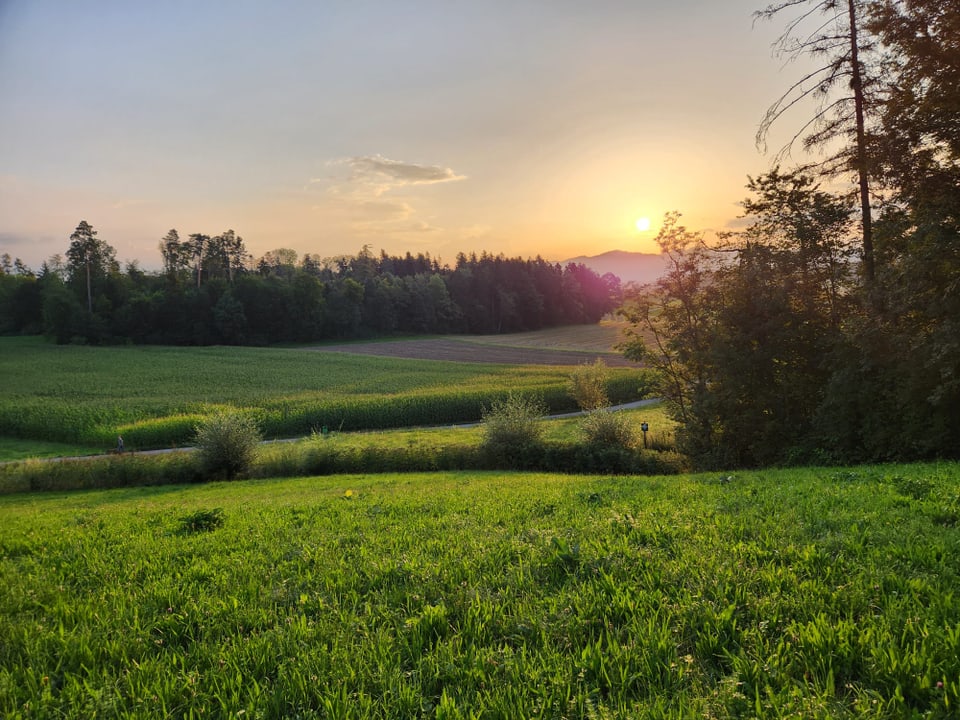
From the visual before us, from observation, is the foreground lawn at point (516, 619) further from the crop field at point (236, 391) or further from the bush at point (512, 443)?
the crop field at point (236, 391)

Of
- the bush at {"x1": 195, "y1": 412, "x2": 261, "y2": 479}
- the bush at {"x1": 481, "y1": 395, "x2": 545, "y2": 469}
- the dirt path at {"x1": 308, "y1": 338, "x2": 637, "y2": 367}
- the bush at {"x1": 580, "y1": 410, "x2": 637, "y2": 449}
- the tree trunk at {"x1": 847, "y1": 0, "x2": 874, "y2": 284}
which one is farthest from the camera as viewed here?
the dirt path at {"x1": 308, "y1": 338, "x2": 637, "y2": 367}

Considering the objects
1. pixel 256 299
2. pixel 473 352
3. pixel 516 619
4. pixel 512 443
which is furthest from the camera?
pixel 256 299

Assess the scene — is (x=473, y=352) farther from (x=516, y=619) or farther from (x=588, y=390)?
(x=516, y=619)

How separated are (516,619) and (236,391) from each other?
47.9 meters

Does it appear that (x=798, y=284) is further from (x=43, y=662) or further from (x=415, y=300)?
(x=415, y=300)

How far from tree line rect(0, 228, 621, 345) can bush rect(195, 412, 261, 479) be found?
7452 centimetres

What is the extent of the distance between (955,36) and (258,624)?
17842 millimetres

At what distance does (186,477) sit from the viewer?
2311cm

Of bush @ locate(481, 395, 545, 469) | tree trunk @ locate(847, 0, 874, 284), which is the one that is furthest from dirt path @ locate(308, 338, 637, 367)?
tree trunk @ locate(847, 0, 874, 284)

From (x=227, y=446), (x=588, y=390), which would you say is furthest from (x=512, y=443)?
(x=588, y=390)

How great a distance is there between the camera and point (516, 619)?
147 inches

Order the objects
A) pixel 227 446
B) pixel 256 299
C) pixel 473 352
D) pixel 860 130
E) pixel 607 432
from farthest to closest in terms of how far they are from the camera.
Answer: pixel 256 299 < pixel 473 352 < pixel 607 432 < pixel 227 446 < pixel 860 130

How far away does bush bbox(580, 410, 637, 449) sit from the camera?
23.3 meters

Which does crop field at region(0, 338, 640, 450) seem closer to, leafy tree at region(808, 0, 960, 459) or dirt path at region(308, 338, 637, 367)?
dirt path at region(308, 338, 637, 367)
